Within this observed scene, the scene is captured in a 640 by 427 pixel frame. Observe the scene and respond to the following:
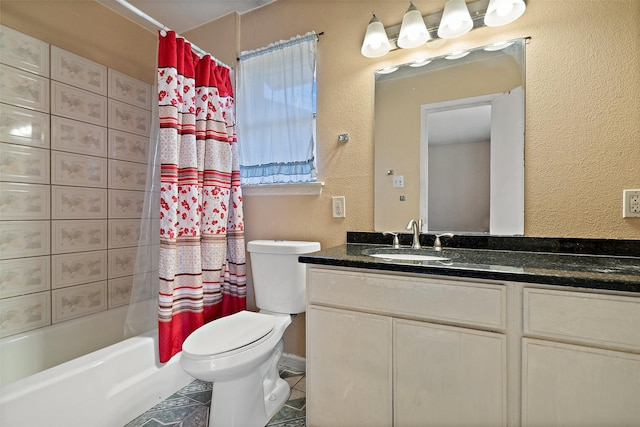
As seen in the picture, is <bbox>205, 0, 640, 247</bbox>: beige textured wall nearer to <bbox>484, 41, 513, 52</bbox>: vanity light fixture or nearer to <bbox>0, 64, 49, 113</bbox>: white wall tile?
<bbox>484, 41, 513, 52</bbox>: vanity light fixture

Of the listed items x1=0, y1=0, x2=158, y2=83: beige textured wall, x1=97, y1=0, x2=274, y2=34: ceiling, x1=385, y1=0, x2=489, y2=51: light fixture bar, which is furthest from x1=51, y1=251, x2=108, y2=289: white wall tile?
x1=385, y1=0, x2=489, y2=51: light fixture bar

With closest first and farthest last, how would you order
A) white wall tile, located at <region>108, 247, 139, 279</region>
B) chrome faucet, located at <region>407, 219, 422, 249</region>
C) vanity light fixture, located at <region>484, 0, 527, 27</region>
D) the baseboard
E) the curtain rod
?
vanity light fixture, located at <region>484, 0, 527, 27</region> < the curtain rod < chrome faucet, located at <region>407, 219, 422, 249</region> < the baseboard < white wall tile, located at <region>108, 247, 139, 279</region>

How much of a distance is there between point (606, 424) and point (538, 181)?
0.91 m

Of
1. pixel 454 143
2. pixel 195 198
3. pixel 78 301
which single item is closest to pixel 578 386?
pixel 454 143

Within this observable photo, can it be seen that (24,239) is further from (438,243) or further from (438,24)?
(438,24)

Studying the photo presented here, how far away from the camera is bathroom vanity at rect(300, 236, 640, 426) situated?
0.84 m

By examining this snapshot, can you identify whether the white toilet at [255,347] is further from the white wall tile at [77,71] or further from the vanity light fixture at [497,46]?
the white wall tile at [77,71]

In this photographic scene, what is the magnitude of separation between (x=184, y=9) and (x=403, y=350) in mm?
2528

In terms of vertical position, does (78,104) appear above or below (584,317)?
above

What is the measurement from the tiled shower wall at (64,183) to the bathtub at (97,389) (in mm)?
335

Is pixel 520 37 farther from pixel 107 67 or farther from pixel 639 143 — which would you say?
pixel 107 67

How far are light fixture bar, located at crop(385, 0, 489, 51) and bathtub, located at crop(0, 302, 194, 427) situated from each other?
2095mm

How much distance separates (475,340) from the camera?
3.22 feet

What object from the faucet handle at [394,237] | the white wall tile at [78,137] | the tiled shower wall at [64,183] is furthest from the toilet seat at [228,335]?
the white wall tile at [78,137]
